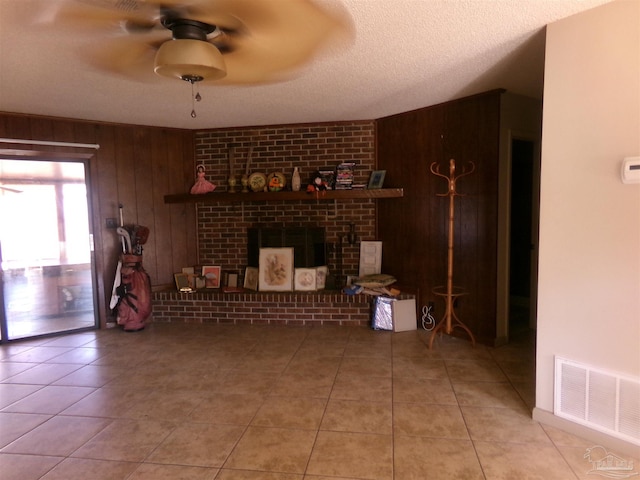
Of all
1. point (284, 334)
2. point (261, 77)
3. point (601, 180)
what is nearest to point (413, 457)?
point (601, 180)

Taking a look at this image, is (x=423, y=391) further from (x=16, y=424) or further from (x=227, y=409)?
(x=16, y=424)

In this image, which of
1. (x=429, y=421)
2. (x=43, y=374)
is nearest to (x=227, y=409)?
(x=429, y=421)

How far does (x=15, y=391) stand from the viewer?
10.1ft

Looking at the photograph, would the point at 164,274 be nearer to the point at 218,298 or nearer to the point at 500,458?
the point at 218,298

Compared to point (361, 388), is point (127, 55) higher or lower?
higher

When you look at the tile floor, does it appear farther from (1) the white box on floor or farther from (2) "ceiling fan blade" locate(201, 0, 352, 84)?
(2) "ceiling fan blade" locate(201, 0, 352, 84)

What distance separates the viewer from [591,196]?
2.14m

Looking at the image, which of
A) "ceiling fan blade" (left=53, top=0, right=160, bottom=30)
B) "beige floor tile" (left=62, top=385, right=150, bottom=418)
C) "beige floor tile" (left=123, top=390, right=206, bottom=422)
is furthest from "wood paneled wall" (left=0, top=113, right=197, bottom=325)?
"ceiling fan blade" (left=53, top=0, right=160, bottom=30)

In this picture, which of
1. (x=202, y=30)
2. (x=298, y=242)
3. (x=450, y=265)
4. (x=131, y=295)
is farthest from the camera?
(x=298, y=242)

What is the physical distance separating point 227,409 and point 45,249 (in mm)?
3175

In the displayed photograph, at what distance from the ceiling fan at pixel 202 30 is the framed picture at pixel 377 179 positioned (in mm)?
2015

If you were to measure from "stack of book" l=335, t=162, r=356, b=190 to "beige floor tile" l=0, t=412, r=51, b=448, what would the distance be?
3387mm

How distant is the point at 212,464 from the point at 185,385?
1.07 m

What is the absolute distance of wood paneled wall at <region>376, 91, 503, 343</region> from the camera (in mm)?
3697
